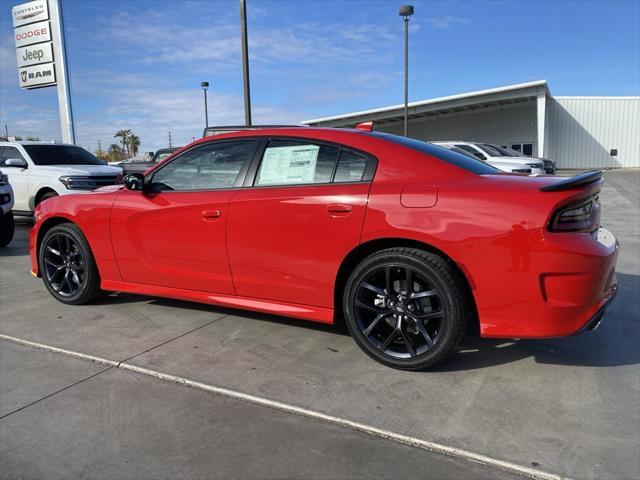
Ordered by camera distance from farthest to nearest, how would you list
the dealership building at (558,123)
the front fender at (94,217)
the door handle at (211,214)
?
the dealership building at (558,123) → the front fender at (94,217) → the door handle at (211,214)

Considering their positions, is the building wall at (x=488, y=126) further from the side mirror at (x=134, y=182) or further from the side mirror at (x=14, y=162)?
the side mirror at (x=134, y=182)

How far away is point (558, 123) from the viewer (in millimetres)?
32969

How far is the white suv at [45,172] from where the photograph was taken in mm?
9180

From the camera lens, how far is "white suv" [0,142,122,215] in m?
9.18

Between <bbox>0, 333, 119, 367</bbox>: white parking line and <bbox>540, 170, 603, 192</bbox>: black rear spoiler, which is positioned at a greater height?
<bbox>540, 170, 603, 192</bbox>: black rear spoiler

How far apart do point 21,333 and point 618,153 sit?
36610mm

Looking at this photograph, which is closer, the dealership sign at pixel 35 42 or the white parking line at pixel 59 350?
the white parking line at pixel 59 350

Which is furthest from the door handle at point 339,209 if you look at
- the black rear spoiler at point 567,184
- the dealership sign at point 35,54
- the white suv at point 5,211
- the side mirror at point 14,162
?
the dealership sign at point 35,54

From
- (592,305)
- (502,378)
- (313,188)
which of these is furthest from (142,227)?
(592,305)

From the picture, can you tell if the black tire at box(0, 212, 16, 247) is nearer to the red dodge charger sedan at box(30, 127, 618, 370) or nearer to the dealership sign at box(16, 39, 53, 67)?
the red dodge charger sedan at box(30, 127, 618, 370)

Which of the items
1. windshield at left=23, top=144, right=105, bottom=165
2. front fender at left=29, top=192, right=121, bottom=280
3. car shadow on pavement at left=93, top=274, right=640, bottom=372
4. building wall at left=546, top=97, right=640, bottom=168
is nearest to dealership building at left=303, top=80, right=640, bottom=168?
building wall at left=546, top=97, right=640, bottom=168

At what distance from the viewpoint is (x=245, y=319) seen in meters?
4.07

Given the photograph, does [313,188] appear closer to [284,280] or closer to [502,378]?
[284,280]

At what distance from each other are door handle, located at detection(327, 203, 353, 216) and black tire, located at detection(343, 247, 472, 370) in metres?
0.33
